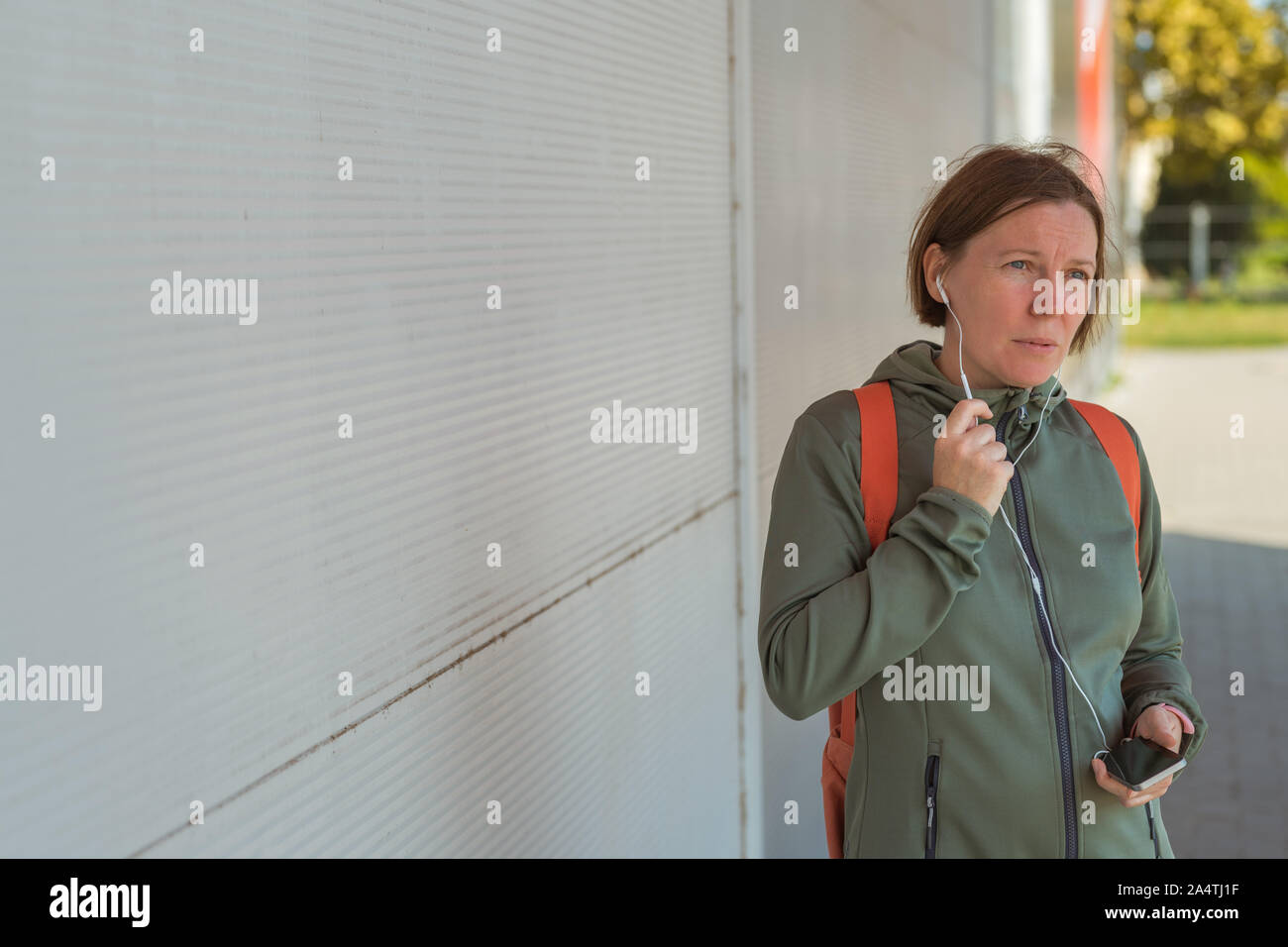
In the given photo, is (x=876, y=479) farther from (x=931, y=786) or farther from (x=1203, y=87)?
(x=1203, y=87)

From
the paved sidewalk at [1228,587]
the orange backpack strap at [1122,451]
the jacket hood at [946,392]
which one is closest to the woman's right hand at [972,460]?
the jacket hood at [946,392]

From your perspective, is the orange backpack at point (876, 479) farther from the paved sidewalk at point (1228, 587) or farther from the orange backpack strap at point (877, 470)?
the paved sidewalk at point (1228, 587)

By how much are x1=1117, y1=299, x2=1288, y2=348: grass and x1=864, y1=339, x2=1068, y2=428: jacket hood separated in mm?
22444

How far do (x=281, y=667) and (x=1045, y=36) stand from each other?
14.2 m

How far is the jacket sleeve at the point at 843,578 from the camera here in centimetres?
194

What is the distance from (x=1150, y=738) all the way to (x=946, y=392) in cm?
59

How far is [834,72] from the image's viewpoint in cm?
500

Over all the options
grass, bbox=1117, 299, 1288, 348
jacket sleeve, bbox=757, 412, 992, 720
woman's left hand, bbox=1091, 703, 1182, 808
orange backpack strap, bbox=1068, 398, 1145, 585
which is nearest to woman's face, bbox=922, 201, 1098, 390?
orange backpack strap, bbox=1068, 398, 1145, 585

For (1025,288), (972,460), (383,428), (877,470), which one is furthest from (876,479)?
(383,428)

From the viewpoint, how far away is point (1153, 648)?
2242 mm

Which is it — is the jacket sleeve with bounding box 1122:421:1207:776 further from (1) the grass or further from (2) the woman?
(1) the grass

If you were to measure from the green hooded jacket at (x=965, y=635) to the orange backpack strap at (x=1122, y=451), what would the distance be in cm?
3
